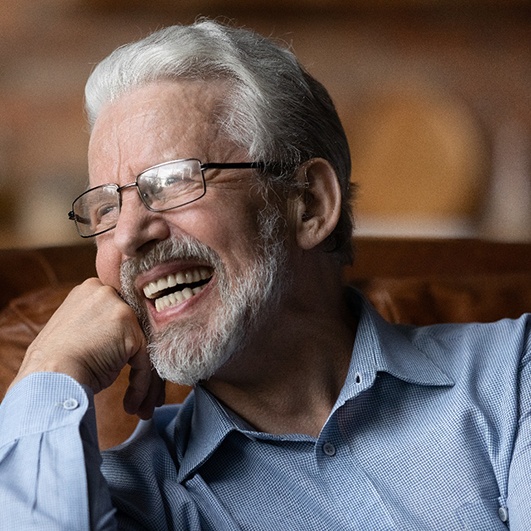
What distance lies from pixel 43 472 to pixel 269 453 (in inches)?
17.7

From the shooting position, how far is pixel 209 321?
1.61 meters

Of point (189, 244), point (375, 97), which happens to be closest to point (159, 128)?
point (189, 244)

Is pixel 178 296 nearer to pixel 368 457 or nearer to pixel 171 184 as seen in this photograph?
pixel 171 184

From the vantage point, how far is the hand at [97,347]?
1506mm

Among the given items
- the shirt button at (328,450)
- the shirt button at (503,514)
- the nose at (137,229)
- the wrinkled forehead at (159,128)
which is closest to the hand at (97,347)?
the nose at (137,229)

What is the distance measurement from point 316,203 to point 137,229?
39cm

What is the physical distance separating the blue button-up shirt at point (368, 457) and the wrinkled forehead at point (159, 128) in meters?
0.44

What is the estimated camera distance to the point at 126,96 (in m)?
1.74

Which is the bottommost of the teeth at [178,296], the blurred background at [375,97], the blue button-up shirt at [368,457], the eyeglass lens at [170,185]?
the blurred background at [375,97]

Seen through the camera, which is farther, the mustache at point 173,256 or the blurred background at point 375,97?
→ the blurred background at point 375,97

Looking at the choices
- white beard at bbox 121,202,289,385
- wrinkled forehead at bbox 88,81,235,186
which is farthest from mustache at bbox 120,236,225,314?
wrinkled forehead at bbox 88,81,235,186

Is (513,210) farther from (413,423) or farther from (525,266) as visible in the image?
(413,423)

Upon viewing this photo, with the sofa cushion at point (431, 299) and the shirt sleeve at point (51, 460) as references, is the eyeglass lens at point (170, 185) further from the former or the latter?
the sofa cushion at point (431, 299)

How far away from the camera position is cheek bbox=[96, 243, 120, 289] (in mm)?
1692
